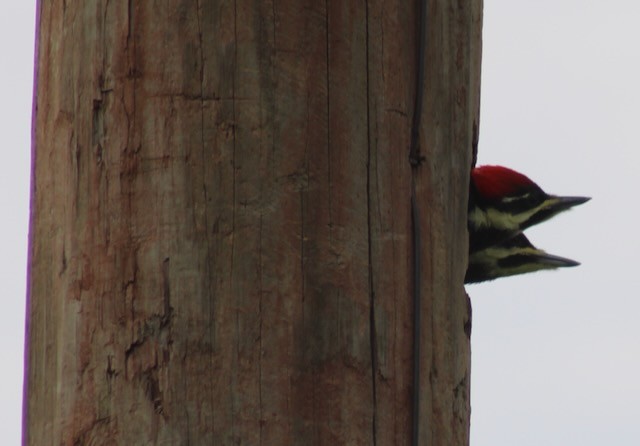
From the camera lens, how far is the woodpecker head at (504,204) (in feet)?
13.7

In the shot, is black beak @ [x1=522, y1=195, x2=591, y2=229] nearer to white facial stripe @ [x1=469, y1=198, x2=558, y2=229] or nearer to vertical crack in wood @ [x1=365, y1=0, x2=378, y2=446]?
white facial stripe @ [x1=469, y1=198, x2=558, y2=229]

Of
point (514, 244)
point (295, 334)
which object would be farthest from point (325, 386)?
point (514, 244)

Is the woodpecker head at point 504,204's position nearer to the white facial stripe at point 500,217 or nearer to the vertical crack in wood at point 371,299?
the white facial stripe at point 500,217

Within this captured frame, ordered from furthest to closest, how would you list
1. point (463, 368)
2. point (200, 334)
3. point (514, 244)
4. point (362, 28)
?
1. point (514, 244)
2. point (463, 368)
3. point (362, 28)
4. point (200, 334)

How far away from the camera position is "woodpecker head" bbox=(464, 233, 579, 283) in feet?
14.6

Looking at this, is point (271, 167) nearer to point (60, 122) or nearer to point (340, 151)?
point (340, 151)

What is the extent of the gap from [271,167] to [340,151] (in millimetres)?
167

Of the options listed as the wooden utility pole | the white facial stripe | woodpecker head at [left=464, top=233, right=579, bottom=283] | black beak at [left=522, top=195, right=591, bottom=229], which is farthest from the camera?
black beak at [left=522, top=195, right=591, bottom=229]

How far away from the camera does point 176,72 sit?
2889mm

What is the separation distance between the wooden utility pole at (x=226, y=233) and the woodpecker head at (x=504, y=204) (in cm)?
94

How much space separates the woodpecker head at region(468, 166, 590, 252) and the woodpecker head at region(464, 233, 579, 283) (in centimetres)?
5

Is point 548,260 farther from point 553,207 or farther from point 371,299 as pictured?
point 371,299

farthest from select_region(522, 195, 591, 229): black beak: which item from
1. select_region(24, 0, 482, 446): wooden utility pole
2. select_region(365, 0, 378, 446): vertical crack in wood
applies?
select_region(365, 0, 378, 446): vertical crack in wood

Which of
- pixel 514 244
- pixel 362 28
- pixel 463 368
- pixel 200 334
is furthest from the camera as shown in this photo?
pixel 514 244
